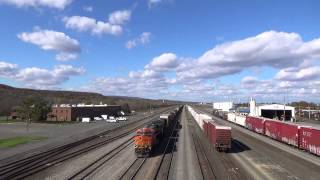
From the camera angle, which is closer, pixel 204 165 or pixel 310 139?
pixel 204 165

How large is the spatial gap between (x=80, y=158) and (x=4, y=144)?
66.2ft

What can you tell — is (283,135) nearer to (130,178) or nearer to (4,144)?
(130,178)

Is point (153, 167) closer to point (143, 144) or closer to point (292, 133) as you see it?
point (143, 144)

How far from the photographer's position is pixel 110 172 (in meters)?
32.2

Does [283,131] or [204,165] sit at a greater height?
[283,131]

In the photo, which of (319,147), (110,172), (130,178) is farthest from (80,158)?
(319,147)

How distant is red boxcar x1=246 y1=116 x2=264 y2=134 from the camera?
236 ft

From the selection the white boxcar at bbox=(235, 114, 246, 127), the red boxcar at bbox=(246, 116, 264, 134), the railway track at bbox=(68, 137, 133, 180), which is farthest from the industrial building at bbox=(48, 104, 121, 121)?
the railway track at bbox=(68, 137, 133, 180)

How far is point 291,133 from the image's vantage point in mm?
50906

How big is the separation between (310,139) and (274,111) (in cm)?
8015

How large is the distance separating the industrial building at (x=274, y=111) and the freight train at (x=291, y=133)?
34.9 meters

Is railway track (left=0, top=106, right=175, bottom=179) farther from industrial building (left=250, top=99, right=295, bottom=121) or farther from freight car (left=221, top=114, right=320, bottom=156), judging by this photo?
industrial building (left=250, top=99, right=295, bottom=121)

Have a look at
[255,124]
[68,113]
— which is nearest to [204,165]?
[255,124]

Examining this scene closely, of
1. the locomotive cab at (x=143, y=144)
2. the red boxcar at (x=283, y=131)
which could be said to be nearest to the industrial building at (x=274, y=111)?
the red boxcar at (x=283, y=131)
